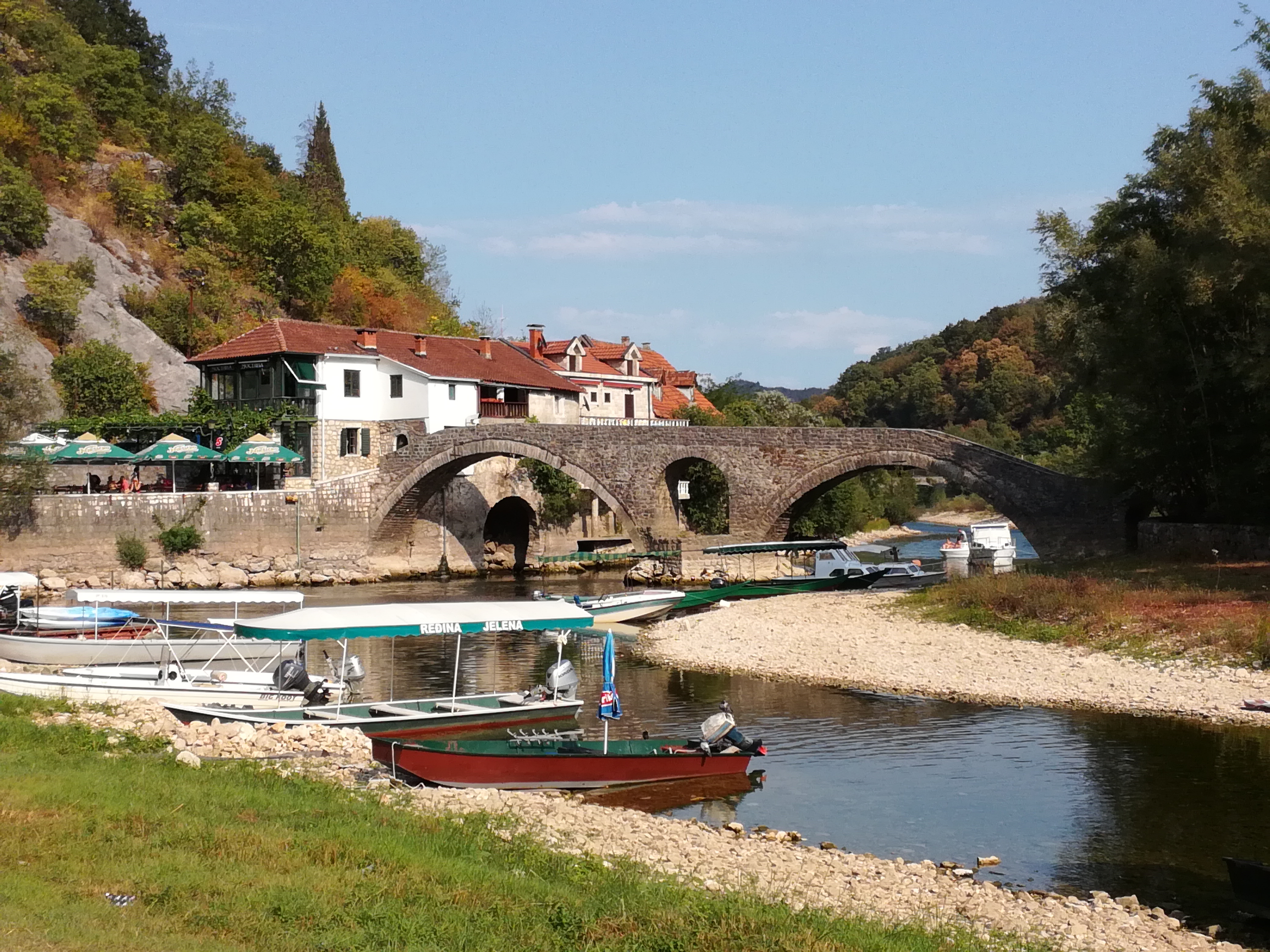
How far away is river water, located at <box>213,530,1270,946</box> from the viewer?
1568cm

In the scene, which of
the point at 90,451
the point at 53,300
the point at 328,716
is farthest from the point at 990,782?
the point at 53,300

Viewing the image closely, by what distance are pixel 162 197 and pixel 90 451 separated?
27266 mm

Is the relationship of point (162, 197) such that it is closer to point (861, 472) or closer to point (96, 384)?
point (96, 384)

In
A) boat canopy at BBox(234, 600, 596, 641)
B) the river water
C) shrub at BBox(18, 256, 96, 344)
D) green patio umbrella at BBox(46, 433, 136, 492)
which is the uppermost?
shrub at BBox(18, 256, 96, 344)

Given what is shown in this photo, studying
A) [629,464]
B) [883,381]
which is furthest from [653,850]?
[883,381]

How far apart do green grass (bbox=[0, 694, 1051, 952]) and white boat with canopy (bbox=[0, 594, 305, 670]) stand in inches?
517

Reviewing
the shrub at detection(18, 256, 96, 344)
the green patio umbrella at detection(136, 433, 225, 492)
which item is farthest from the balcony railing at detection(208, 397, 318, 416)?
the shrub at detection(18, 256, 96, 344)

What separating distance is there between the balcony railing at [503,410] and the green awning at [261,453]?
1038cm

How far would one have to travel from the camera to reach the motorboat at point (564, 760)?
19062mm

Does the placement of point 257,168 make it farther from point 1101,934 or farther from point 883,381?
point 1101,934

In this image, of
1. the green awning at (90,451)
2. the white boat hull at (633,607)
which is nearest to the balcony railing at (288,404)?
the green awning at (90,451)

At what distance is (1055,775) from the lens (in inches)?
764

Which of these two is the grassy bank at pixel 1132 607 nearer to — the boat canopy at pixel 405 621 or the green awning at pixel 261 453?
the boat canopy at pixel 405 621

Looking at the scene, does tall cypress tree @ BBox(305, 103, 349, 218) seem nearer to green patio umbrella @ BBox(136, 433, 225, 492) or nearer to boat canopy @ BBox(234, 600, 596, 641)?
green patio umbrella @ BBox(136, 433, 225, 492)
